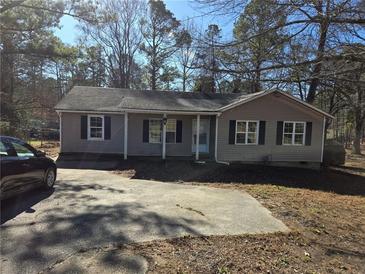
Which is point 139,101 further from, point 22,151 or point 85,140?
point 22,151

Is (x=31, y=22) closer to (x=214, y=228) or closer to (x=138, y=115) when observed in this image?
(x=138, y=115)

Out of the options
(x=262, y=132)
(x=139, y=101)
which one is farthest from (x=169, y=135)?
(x=262, y=132)

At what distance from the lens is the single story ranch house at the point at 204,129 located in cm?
1648

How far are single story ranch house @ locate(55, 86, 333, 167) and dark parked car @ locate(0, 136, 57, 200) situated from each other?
822 centimetres

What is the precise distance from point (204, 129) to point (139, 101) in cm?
400

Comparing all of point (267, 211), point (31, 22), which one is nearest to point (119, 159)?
point (31, 22)

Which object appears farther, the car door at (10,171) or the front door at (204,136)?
the front door at (204,136)

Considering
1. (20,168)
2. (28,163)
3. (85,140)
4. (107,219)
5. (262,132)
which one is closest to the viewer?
(107,219)

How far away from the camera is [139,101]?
17219 millimetres

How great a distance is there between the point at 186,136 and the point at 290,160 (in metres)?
5.87

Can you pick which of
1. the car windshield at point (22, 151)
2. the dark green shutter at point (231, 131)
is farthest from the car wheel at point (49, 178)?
the dark green shutter at point (231, 131)

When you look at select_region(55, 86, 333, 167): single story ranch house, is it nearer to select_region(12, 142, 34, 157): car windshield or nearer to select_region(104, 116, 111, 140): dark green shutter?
select_region(104, 116, 111, 140): dark green shutter

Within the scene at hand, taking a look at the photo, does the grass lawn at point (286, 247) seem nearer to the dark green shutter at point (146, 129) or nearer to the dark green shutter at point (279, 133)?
the dark green shutter at point (279, 133)

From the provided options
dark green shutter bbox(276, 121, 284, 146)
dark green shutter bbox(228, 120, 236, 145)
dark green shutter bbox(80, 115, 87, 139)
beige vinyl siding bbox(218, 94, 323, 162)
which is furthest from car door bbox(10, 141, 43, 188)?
dark green shutter bbox(276, 121, 284, 146)
